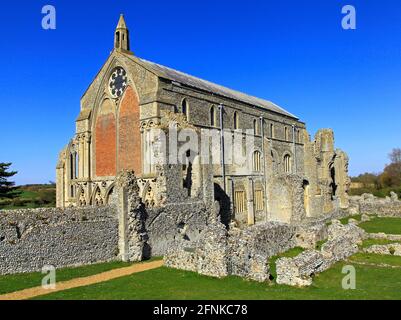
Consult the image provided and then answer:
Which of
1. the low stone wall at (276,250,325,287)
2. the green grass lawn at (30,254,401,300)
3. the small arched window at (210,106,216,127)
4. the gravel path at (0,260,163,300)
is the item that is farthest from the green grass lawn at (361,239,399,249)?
the small arched window at (210,106,216,127)

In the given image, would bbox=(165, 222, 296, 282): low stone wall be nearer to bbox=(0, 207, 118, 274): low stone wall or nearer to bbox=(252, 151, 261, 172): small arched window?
bbox=(0, 207, 118, 274): low stone wall

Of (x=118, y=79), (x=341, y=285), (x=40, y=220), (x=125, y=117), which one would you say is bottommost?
(x=341, y=285)

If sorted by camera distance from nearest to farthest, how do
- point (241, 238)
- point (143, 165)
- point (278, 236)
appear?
point (241, 238) → point (278, 236) → point (143, 165)

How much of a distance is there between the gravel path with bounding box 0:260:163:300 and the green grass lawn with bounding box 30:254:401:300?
2.24 feet

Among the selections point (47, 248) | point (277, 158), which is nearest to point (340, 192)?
point (277, 158)

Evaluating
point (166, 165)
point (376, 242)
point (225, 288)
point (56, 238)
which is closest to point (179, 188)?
point (166, 165)

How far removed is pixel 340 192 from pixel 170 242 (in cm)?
3599

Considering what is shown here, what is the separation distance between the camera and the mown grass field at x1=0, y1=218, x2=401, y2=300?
513 inches

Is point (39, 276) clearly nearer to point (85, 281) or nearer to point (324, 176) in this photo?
point (85, 281)

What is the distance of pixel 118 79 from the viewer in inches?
1382

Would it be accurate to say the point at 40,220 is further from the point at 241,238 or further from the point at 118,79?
the point at 118,79

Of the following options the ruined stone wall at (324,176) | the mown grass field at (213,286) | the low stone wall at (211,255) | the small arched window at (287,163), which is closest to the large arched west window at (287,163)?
the small arched window at (287,163)

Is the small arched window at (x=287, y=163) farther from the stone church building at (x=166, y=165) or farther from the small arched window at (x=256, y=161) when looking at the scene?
the small arched window at (x=256, y=161)

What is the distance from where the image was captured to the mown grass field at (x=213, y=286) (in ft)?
42.8
